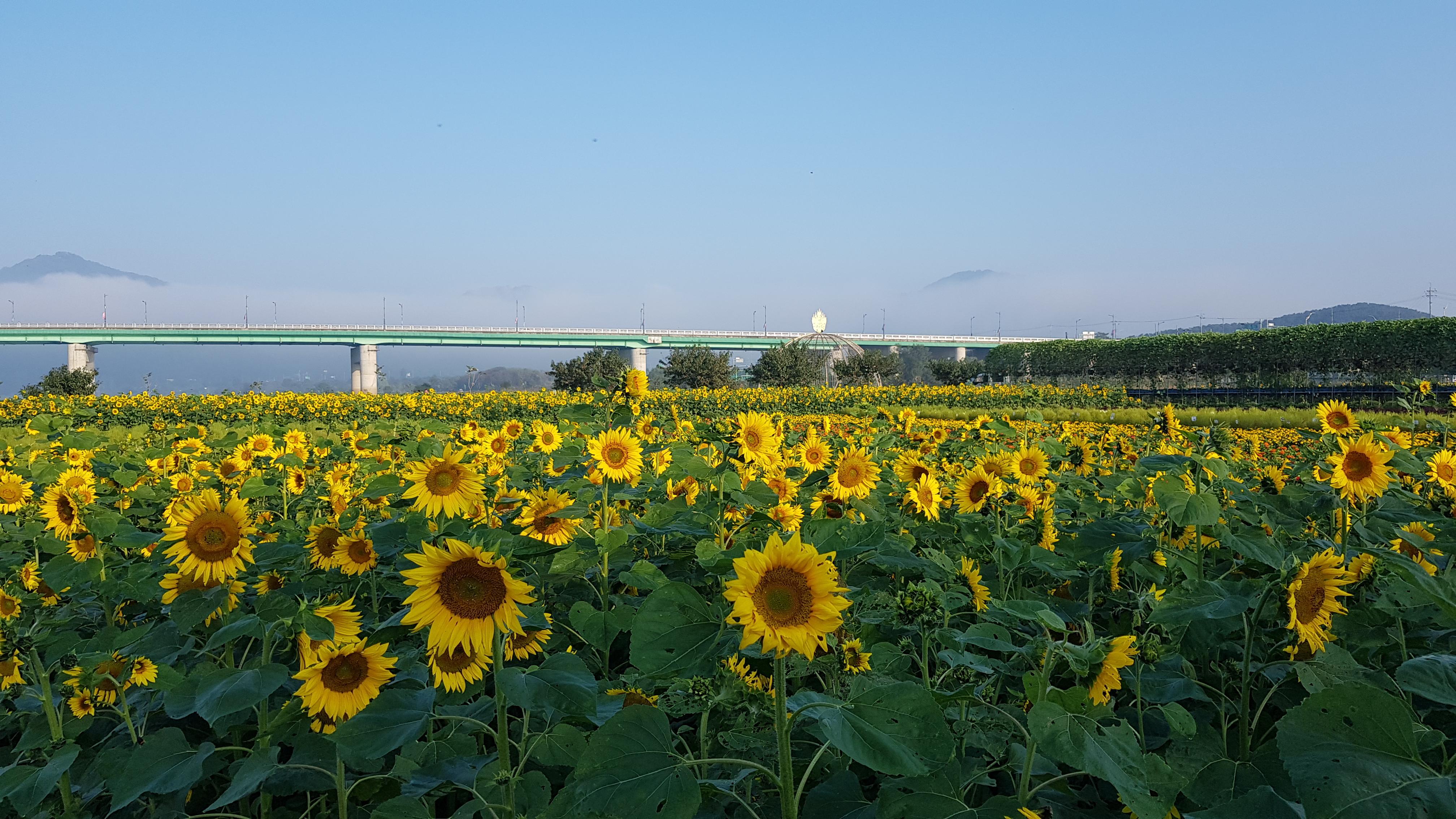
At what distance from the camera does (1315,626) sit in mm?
1715

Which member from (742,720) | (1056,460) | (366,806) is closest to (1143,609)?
(742,720)

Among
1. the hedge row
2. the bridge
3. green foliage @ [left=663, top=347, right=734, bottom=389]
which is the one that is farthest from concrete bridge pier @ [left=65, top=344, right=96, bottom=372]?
the hedge row

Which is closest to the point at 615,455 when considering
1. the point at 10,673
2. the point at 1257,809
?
the point at 10,673

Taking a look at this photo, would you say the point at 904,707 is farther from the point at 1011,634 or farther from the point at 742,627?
the point at 1011,634

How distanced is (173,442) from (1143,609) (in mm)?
6165

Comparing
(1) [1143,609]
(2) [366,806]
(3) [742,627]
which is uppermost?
(3) [742,627]

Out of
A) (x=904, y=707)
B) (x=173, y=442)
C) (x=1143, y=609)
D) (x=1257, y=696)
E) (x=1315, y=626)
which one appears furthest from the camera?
(x=173, y=442)

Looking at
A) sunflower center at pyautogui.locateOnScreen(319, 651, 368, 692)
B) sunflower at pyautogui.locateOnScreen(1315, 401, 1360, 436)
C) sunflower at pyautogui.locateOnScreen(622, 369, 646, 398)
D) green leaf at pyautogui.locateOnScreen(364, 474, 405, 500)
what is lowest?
sunflower center at pyautogui.locateOnScreen(319, 651, 368, 692)

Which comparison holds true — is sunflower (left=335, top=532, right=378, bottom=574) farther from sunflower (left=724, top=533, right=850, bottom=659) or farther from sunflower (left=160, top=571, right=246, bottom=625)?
sunflower (left=724, top=533, right=850, bottom=659)

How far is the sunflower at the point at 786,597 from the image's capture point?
48.3 inches

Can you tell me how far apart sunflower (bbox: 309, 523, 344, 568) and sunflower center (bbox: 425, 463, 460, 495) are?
2.37 ft

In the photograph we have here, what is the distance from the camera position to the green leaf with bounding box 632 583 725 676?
1.31m

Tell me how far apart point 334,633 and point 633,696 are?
687mm

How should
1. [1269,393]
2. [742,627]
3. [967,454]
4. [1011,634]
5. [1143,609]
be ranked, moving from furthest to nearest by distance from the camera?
[1269,393] → [967,454] → [1011,634] → [1143,609] → [742,627]
